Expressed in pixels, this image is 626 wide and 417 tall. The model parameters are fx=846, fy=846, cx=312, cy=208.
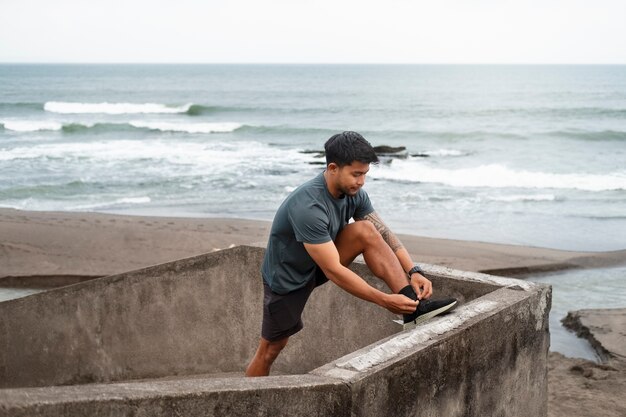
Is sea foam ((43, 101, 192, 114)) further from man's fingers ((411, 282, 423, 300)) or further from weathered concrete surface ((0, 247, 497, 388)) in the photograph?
man's fingers ((411, 282, 423, 300))

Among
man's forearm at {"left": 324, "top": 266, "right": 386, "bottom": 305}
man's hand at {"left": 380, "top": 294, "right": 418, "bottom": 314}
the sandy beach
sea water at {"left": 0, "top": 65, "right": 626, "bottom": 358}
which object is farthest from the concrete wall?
sea water at {"left": 0, "top": 65, "right": 626, "bottom": 358}

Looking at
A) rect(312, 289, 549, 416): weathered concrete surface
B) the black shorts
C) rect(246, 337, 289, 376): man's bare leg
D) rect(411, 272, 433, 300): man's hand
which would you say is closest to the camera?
rect(312, 289, 549, 416): weathered concrete surface

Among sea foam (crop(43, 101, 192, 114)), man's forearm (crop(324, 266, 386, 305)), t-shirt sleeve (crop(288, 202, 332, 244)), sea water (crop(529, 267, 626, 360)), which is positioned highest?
t-shirt sleeve (crop(288, 202, 332, 244))

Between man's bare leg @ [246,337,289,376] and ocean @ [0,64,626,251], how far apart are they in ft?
32.4

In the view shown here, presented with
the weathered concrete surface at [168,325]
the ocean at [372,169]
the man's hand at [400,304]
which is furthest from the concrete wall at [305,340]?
the ocean at [372,169]

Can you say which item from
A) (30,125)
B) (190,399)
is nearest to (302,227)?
(190,399)

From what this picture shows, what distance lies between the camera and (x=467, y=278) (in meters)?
4.53

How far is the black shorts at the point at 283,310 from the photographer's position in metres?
4.11

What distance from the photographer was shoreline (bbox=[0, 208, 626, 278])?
34.6 ft

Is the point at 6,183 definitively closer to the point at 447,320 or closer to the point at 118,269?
the point at 118,269

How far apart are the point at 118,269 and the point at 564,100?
1802 inches

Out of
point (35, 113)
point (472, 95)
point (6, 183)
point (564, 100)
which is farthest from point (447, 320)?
point (472, 95)

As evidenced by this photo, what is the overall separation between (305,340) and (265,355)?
85 centimetres

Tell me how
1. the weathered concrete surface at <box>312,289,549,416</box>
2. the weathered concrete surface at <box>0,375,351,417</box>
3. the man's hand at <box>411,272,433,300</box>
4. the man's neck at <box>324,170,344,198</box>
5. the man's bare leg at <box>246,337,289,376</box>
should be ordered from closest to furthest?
the weathered concrete surface at <box>0,375,351,417</box> → the weathered concrete surface at <box>312,289,549,416</box> → the man's neck at <box>324,170,344,198</box> → the man's hand at <box>411,272,433,300</box> → the man's bare leg at <box>246,337,289,376</box>
